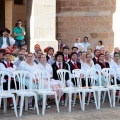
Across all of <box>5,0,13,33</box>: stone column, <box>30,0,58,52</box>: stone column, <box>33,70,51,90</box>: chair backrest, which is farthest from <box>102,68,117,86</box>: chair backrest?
<box>5,0,13,33</box>: stone column

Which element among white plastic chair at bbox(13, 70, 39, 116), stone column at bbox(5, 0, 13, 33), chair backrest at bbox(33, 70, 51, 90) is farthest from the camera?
stone column at bbox(5, 0, 13, 33)

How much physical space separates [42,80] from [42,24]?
592 centimetres

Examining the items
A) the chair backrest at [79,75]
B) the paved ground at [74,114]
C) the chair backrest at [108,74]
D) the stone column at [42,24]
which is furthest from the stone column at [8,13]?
the paved ground at [74,114]

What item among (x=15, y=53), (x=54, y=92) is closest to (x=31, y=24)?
(x=15, y=53)

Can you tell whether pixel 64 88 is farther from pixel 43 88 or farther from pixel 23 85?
pixel 23 85

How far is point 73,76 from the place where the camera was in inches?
442

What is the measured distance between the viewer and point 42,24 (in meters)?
15.7

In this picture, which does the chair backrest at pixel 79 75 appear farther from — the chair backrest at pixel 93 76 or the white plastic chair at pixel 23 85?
the white plastic chair at pixel 23 85

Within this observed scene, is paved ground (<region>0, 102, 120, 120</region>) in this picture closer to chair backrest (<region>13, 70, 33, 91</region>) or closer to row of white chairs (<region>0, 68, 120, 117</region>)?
row of white chairs (<region>0, 68, 120, 117</region>)

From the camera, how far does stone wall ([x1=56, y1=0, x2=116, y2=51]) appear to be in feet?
66.2

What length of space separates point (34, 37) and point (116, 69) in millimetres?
4239

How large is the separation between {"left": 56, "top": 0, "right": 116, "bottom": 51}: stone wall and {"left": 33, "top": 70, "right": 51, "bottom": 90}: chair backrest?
32.9 feet

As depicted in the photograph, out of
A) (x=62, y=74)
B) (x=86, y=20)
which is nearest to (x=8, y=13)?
(x=86, y=20)

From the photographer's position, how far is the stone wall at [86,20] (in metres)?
20.2
